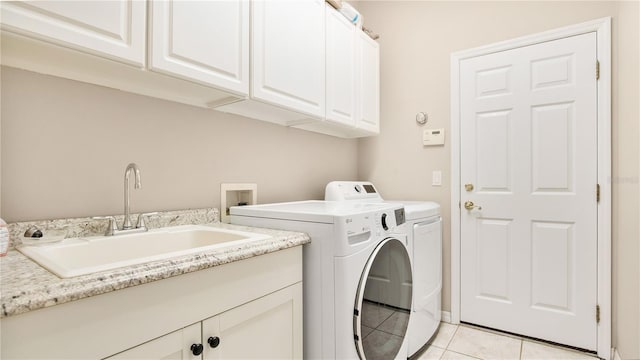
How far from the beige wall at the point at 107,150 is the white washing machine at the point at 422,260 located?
70 centimetres

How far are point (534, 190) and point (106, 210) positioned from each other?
246cm

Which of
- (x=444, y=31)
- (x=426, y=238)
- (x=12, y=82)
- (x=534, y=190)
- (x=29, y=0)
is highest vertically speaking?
(x=444, y=31)

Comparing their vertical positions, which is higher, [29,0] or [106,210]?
[29,0]

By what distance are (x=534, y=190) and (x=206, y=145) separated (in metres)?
2.12

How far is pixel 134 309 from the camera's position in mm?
753

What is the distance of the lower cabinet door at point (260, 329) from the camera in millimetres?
941

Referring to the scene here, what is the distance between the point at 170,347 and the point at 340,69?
1.73 metres

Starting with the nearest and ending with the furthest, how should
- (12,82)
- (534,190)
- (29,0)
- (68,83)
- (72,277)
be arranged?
(72,277) < (29,0) < (12,82) < (68,83) < (534,190)

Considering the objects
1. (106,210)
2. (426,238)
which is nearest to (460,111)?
(426,238)

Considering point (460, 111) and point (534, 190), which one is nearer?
point (534, 190)

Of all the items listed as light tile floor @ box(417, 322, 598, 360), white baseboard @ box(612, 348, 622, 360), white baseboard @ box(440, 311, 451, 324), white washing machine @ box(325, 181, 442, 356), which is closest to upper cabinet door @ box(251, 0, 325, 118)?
white washing machine @ box(325, 181, 442, 356)

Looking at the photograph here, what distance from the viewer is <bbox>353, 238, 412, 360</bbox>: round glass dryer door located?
131 cm

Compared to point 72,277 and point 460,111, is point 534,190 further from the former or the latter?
point 72,277

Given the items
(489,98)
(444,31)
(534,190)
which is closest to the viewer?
(534,190)
